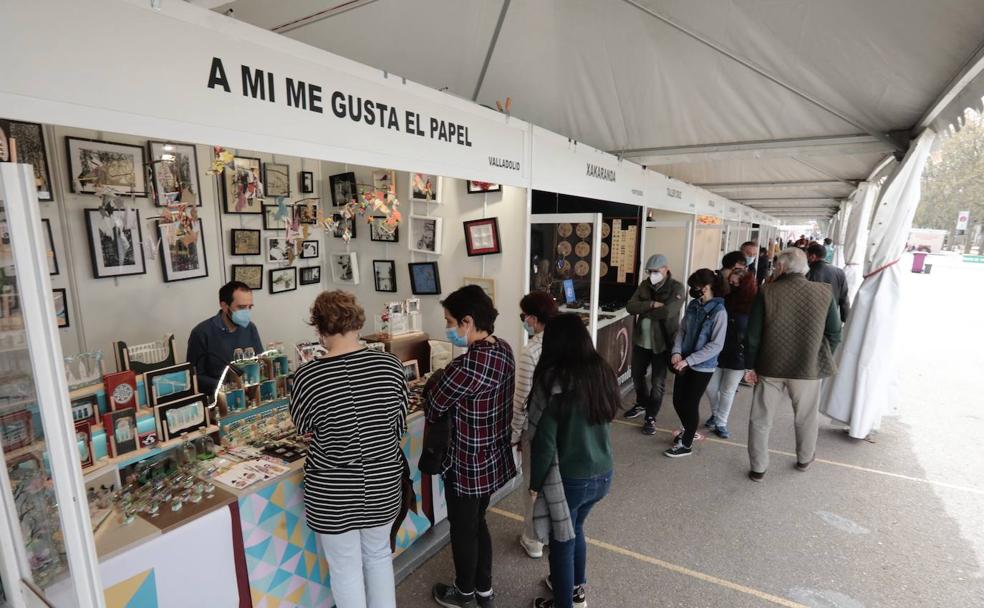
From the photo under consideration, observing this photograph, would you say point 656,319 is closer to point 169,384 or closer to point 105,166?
point 169,384

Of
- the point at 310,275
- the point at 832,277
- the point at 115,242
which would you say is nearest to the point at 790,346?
the point at 832,277

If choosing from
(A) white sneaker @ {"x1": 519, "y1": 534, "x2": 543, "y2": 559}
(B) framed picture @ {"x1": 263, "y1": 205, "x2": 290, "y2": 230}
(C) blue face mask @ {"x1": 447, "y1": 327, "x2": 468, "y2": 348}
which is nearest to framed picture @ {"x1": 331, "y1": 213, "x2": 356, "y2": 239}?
(B) framed picture @ {"x1": 263, "y1": 205, "x2": 290, "y2": 230}

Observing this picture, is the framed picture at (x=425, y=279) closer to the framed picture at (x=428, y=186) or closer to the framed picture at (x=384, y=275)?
the framed picture at (x=384, y=275)

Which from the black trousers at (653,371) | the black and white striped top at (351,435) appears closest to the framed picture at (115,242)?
the black and white striped top at (351,435)

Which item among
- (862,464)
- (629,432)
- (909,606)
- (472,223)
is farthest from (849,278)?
(472,223)

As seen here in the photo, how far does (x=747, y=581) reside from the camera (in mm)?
2555

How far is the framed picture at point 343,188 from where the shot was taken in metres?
4.30

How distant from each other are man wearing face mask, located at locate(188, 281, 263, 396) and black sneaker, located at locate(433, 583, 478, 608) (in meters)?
Answer: 1.76

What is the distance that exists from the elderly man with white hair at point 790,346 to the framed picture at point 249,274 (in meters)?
4.14

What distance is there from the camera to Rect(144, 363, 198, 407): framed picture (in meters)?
2.01

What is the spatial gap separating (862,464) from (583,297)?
2.71m

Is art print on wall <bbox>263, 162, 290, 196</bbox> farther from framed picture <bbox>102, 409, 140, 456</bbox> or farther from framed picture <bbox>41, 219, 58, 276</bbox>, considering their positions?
framed picture <bbox>102, 409, 140, 456</bbox>

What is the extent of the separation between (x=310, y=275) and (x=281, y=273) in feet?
0.93

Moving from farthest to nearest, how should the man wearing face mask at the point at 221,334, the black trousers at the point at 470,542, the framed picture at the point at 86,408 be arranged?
the man wearing face mask at the point at 221,334
the black trousers at the point at 470,542
the framed picture at the point at 86,408
